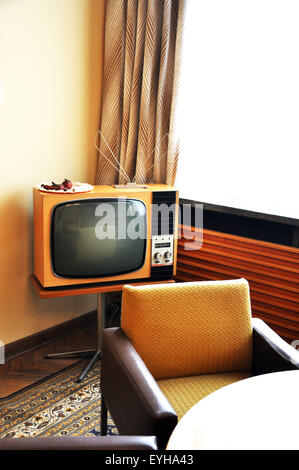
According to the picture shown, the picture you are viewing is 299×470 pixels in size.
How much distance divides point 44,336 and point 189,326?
1309 millimetres

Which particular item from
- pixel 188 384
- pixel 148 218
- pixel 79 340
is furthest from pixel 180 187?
pixel 188 384

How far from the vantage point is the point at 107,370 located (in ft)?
5.31

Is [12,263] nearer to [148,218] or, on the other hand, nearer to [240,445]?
[148,218]

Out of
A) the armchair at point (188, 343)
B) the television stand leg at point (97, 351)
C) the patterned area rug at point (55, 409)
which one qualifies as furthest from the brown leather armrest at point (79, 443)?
the television stand leg at point (97, 351)

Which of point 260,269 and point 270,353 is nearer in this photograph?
point 270,353

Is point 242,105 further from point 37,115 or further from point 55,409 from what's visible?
point 55,409

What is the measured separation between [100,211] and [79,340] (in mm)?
857

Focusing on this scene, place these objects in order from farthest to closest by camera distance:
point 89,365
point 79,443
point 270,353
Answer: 1. point 89,365
2. point 270,353
3. point 79,443

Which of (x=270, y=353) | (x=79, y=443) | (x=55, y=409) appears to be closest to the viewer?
(x=79, y=443)

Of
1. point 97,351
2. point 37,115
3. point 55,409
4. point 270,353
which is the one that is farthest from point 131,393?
point 37,115

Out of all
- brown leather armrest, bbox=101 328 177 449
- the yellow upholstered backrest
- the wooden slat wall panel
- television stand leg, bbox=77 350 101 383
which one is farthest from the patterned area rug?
the wooden slat wall panel

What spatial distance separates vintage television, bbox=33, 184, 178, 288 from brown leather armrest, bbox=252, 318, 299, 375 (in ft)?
2.78

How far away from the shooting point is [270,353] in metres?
1.59

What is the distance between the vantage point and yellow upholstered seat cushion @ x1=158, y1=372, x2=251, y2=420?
60.5 inches
